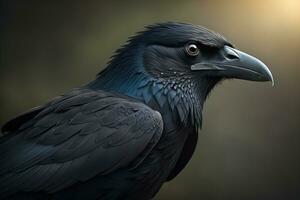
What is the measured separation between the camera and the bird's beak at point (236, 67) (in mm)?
1302

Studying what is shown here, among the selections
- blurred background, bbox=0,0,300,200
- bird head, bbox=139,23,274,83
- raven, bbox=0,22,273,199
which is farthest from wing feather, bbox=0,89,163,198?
blurred background, bbox=0,0,300,200

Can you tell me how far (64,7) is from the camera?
226 centimetres

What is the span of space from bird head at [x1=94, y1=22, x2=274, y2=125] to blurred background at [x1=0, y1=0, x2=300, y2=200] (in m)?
0.93

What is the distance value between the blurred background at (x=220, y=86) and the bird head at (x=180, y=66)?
929mm

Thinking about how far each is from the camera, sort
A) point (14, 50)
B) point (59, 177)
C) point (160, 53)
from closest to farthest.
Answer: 1. point (59, 177)
2. point (160, 53)
3. point (14, 50)

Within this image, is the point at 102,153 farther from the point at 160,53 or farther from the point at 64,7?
the point at 64,7

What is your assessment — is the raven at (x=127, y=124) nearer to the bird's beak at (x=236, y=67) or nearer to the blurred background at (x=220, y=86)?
the bird's beak at (x=236, y=67)

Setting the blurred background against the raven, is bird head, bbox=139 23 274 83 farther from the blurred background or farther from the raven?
the blurred background

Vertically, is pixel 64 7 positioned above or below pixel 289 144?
above

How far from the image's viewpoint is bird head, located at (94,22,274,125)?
4.24ft

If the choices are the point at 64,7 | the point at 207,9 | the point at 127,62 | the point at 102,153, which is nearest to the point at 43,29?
the point at 64,7

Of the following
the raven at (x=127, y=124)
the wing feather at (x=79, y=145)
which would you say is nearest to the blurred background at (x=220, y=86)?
the raven at (x=127, y=124)

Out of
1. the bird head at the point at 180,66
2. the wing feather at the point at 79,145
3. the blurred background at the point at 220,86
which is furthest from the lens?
the blurred background at the point at 220,86

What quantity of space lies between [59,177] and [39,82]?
1124 mm
